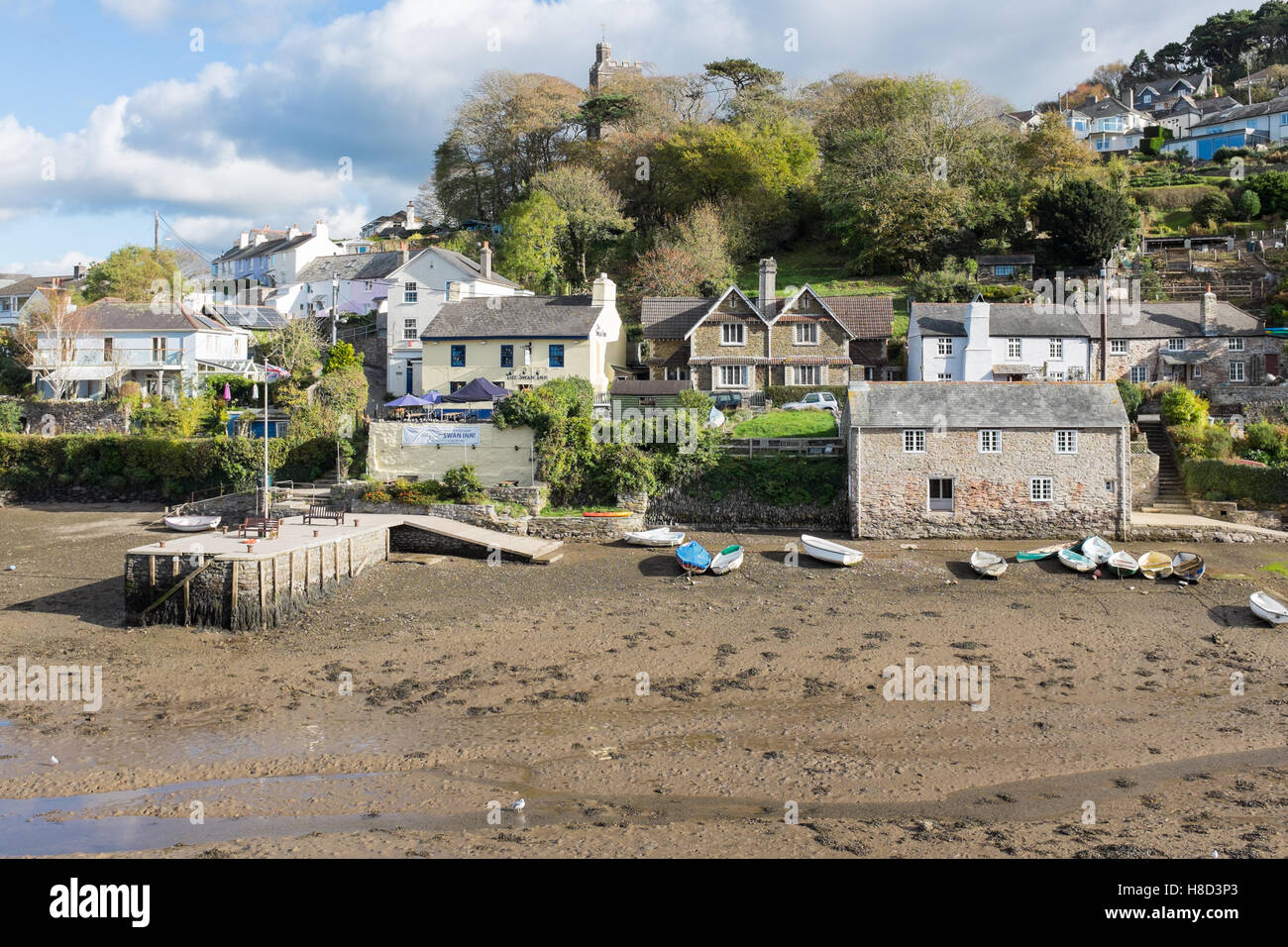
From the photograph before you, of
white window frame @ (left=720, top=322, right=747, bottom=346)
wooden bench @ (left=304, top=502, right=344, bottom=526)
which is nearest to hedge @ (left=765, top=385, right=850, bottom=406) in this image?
white window frame @ (left=720, top=322, right=747, bottom=346)

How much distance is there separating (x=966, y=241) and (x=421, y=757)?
51850 millimetres

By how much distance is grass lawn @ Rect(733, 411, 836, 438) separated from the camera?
35.2 m

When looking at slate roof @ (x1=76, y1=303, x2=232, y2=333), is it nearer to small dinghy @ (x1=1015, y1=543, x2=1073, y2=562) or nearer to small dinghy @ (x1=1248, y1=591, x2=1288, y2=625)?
small dinghy @ (x1=1015, y1=543, x2=1073, y2=562)

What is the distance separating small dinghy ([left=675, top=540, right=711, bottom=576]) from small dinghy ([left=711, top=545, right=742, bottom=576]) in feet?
0.80

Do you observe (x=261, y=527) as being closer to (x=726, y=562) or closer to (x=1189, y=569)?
(x=726, y=562)

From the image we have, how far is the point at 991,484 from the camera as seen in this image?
29516 mm

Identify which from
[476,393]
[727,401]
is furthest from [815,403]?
[476,393]

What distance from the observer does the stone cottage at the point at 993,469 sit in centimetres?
2931

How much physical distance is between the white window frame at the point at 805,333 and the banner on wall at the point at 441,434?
1674 centimetres

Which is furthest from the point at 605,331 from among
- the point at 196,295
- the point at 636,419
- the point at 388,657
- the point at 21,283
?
the point at 21,283

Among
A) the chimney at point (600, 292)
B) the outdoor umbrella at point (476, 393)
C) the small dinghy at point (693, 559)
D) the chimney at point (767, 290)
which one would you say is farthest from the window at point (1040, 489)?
the chimney at point (600, 292)

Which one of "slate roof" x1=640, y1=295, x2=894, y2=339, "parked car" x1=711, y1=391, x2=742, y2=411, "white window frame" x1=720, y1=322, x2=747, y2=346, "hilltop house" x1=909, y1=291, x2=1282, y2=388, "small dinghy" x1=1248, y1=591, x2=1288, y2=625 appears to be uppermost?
"slate roof" x1=640, y1=295, x2=894, y2=339

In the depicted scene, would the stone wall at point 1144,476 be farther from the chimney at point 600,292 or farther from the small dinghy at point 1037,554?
the chimney at point 600,292

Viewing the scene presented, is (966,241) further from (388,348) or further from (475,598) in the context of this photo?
(475,598)
